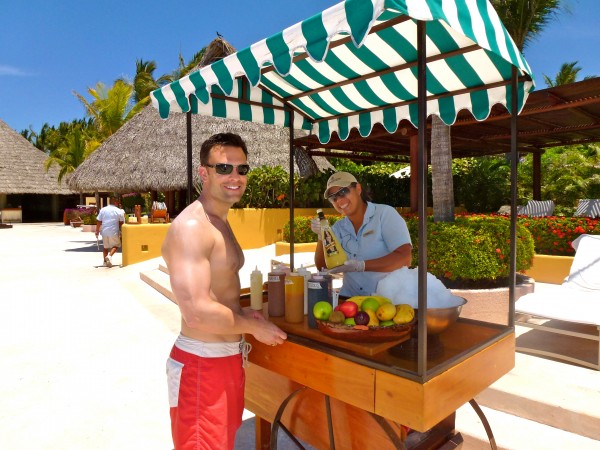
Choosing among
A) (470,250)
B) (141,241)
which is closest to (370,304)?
(470,250)

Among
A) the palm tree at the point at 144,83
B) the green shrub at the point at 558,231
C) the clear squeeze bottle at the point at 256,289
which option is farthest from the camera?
the palm tree at the point at 144,83

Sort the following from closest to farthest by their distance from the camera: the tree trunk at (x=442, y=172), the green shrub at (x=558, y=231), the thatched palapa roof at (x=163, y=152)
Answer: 1. the tree trunk at (x=442, y=172)
2. the green shrub at (x=558, y=231)
3. the thatched palapa roof at (x=163, y=152)

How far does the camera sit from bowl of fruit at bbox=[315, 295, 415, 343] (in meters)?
1.87

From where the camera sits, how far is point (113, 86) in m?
23.9

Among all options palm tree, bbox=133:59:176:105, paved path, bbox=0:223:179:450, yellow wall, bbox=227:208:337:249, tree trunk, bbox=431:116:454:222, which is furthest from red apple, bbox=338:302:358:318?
palm tree, bbox=133:59:176:105

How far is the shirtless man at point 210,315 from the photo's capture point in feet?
5.66

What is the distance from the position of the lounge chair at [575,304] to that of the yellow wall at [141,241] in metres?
9.36

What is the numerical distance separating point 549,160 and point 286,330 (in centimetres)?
1874

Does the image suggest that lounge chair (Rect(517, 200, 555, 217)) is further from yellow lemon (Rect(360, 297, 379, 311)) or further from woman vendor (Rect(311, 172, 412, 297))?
yellow lemon (Rect(360, 297, 379, 311))

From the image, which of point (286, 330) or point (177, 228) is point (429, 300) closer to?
point (286, 330)

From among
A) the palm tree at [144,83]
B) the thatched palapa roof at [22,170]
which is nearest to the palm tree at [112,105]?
the palm tree at [144,83]

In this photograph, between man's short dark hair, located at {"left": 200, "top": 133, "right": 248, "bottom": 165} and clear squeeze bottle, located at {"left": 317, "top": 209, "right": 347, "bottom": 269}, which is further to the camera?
clear squeeze bottle, located at {"left": 317, "top": 209, "right": 347, "bottom": 269}

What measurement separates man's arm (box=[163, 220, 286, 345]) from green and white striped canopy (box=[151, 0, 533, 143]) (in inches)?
34.1

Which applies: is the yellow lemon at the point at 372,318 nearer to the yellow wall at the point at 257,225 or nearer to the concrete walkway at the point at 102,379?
the concrete walkway at the point at 102,379
